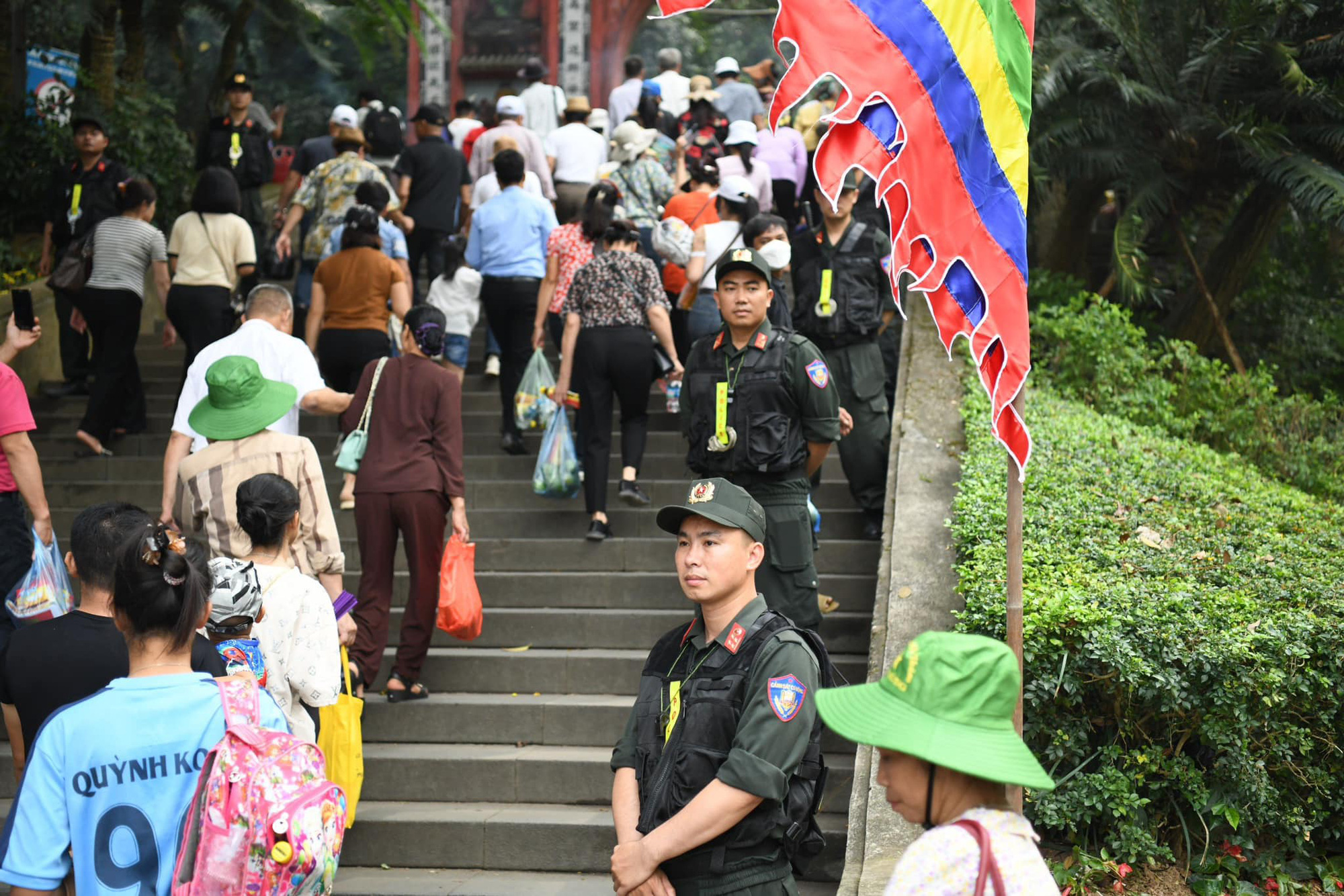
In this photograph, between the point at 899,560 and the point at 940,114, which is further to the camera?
the point at 899,560

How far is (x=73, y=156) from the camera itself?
13719 mm

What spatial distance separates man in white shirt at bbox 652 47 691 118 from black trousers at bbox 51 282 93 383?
6829 millimetres

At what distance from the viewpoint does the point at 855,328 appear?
8414 mm

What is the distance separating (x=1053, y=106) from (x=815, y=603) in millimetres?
7007

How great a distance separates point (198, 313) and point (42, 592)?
15.6ft

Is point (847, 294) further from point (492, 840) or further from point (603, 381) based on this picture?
point (492, 840)

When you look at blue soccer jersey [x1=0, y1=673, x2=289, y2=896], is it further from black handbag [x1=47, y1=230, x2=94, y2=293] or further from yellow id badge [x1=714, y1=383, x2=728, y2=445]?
black handbag [x1=47, y1=230, x2=94, y2=293]

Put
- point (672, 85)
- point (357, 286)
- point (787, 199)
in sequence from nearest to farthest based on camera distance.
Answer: point (357, 286) < point (787, 199) < point (672, 85)

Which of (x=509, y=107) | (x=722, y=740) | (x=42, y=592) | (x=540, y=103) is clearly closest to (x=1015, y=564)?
(x=722, y=740)

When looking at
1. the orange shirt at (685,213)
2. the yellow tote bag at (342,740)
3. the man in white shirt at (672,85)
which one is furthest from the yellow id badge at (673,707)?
the man in white shirt at (672,85)

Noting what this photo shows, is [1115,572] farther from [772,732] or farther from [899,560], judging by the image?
[772,732]

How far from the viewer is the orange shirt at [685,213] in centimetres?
1010

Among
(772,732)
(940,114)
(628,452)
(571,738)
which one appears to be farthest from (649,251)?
(772,732)

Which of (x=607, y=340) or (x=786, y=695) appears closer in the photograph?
(x=786, y=695)
